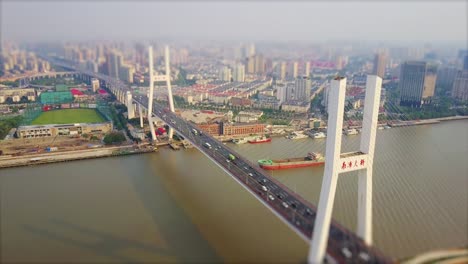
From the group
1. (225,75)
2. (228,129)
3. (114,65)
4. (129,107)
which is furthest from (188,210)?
(114,65)

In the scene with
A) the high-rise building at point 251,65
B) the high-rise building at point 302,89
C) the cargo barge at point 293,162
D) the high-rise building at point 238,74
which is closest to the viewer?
the cargo barge at point 293,162

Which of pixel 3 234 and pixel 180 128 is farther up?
pixel 180 128

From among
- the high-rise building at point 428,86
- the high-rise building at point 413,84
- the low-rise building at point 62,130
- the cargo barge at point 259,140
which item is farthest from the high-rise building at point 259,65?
the low-rise building at point 62,130

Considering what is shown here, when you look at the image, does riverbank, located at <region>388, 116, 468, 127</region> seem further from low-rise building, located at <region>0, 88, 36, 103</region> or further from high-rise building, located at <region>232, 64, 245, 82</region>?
low-rise building, located at <region>0, 88, 36, 103</region>

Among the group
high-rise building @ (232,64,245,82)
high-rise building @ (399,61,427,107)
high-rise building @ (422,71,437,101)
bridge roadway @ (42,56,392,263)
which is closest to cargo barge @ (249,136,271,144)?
bridge roadway @ (42,56,392,263)

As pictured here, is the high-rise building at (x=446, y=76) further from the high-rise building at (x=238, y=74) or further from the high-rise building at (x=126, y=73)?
the high-rise building at (x=126, y=73)

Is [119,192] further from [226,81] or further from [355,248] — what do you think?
[226,81]

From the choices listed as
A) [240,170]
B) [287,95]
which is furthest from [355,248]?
[287,95]
